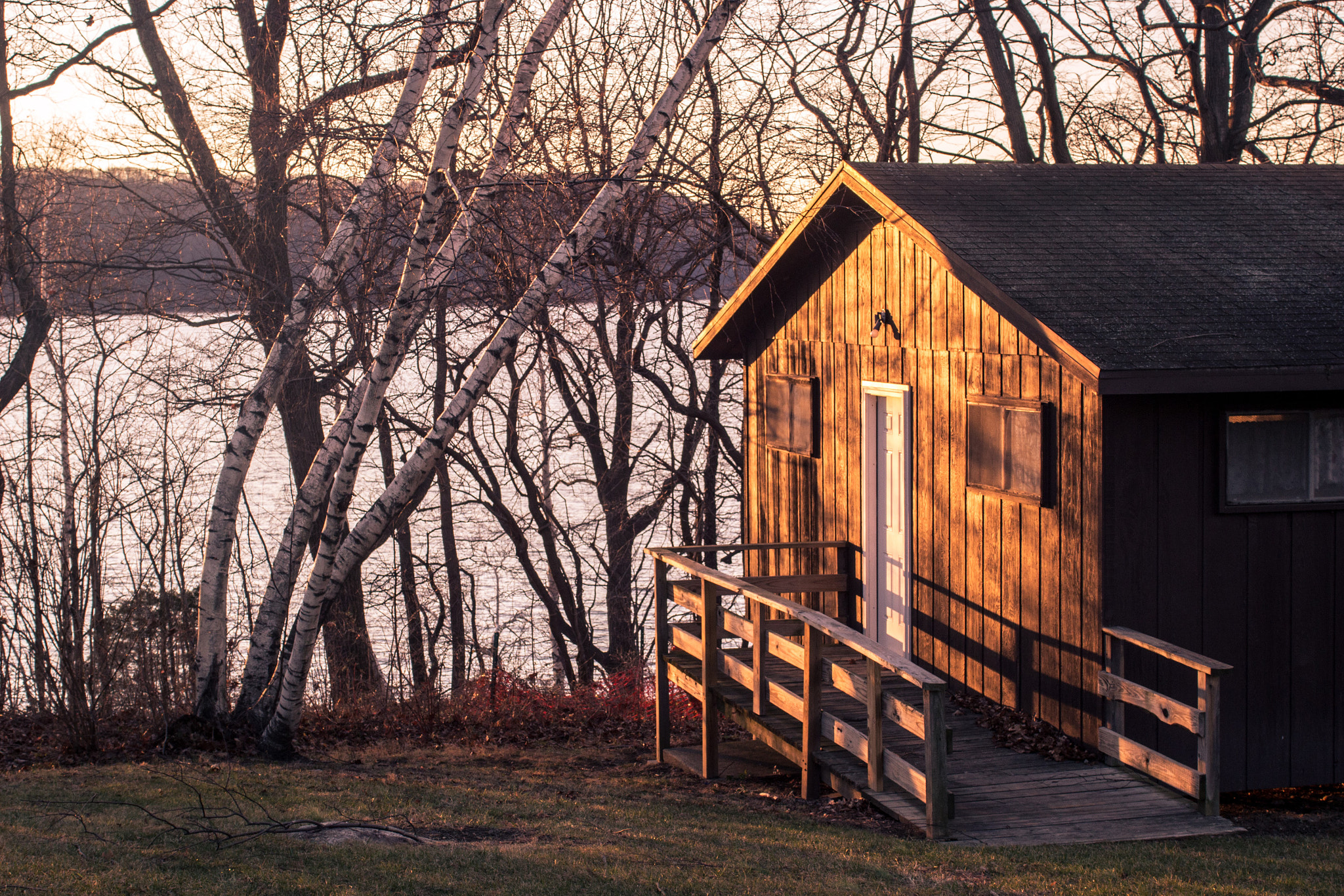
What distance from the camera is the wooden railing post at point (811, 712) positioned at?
7.97 meters

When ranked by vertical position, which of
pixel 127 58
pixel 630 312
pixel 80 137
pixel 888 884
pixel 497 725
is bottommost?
pixel 497 725

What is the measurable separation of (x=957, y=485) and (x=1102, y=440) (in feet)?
5.48

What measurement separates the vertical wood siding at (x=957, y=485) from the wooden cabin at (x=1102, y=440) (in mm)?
21

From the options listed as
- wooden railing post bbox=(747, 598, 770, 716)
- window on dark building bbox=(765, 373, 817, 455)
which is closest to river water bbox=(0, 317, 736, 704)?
wooden railing post bbox=(747, 598, 770, 716)

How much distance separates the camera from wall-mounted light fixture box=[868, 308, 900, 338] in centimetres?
989

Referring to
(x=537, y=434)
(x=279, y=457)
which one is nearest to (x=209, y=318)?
(x=537, y=434)

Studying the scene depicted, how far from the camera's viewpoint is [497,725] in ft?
41.5

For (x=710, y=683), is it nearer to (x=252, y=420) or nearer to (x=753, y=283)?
(x=753, y=283)

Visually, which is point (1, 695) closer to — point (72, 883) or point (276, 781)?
point (276, 781)

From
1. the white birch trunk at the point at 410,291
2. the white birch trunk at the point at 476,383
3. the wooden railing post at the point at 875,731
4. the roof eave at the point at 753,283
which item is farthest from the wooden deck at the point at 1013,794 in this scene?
the roof eave at the point at 753,283

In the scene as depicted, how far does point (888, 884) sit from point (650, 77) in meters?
12.7

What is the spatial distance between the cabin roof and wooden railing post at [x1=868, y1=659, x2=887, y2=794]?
213 cm

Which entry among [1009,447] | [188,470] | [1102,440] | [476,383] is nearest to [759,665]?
[1009,447]

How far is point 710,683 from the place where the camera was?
32.1 feet
